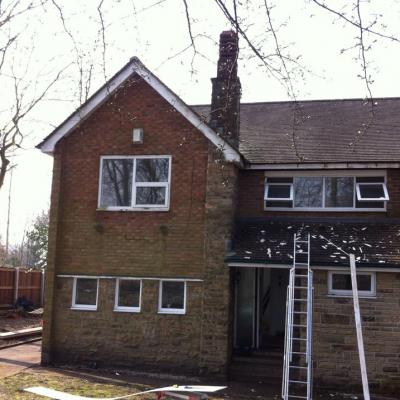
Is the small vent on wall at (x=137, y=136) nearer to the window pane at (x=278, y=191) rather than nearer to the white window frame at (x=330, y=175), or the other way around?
the white window frame at (x=330, y=175)

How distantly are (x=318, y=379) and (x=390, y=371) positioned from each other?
1508 millimetres

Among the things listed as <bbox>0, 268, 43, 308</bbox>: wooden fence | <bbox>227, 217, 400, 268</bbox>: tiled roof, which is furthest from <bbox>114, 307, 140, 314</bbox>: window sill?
<bbox>0, 268, 43, 308</bbox>: wooden fence

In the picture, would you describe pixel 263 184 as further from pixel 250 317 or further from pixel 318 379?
pixel 318 379

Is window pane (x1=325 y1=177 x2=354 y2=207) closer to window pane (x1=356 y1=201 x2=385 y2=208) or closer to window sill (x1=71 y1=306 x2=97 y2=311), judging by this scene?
window pane (x1=356 y1=201 x2=385 y2=208)

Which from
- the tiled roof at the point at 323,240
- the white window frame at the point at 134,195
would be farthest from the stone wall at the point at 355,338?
the white window frame at the point at 134,195

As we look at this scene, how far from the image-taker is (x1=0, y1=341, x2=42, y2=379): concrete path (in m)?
13.8

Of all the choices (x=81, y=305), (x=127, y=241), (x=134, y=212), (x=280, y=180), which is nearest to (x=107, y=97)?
(x=134, y=212)

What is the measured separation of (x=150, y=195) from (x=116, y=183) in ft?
3.09

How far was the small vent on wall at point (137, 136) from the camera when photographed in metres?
14.9

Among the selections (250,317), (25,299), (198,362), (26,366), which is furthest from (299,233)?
(25,299)

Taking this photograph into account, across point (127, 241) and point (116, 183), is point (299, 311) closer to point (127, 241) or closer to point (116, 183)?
point (127, 241)

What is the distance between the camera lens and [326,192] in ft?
48.5

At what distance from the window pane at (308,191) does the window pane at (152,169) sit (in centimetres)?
328

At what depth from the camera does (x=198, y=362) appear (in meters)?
13.8
